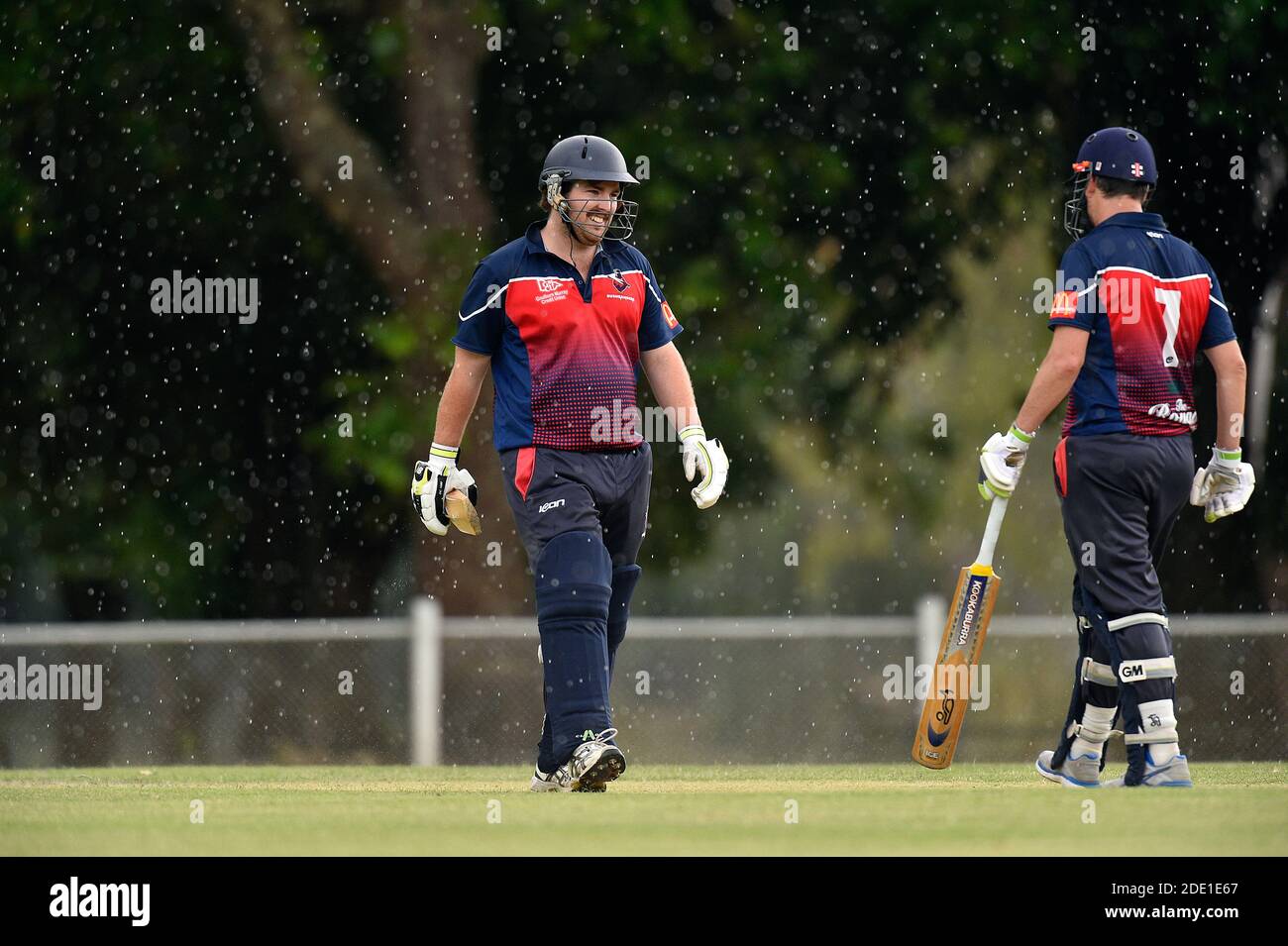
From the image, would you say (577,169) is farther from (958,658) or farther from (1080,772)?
(1080,772)

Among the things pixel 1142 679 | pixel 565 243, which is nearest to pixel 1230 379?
pixel 1142 679

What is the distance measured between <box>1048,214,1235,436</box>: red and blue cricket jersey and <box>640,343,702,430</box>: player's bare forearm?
55.8 inches

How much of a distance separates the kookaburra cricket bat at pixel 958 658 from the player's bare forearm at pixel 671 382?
1.26m

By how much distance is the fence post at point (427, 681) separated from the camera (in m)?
15.8

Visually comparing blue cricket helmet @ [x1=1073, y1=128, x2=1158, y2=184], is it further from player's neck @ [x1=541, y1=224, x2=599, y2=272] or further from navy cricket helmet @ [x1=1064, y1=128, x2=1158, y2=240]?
player's neck @ [x1=541, y1=224, x2=599, y2=272]

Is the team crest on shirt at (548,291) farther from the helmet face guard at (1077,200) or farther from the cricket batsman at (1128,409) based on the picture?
the helmet face guard at (1077,200)

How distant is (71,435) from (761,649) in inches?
259

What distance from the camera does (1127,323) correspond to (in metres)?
8.41

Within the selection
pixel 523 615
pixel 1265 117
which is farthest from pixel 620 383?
pixel 523 615

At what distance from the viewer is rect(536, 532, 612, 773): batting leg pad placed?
26.2 feet

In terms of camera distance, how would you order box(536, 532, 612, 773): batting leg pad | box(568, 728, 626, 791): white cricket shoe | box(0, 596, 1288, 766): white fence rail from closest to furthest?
box(568, 728, 626, 791): white cricket shoe < box(536, 532, 612, 773): batting leg pad < box(0, 596, 1288, 766): white fence rail

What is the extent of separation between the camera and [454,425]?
339 inches

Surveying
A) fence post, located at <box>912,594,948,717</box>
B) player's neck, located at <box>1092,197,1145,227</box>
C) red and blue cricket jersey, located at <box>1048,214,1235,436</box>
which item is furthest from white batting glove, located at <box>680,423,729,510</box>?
fence post, located at <box>912,594,948,717</box>

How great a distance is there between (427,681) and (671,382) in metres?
7.51
